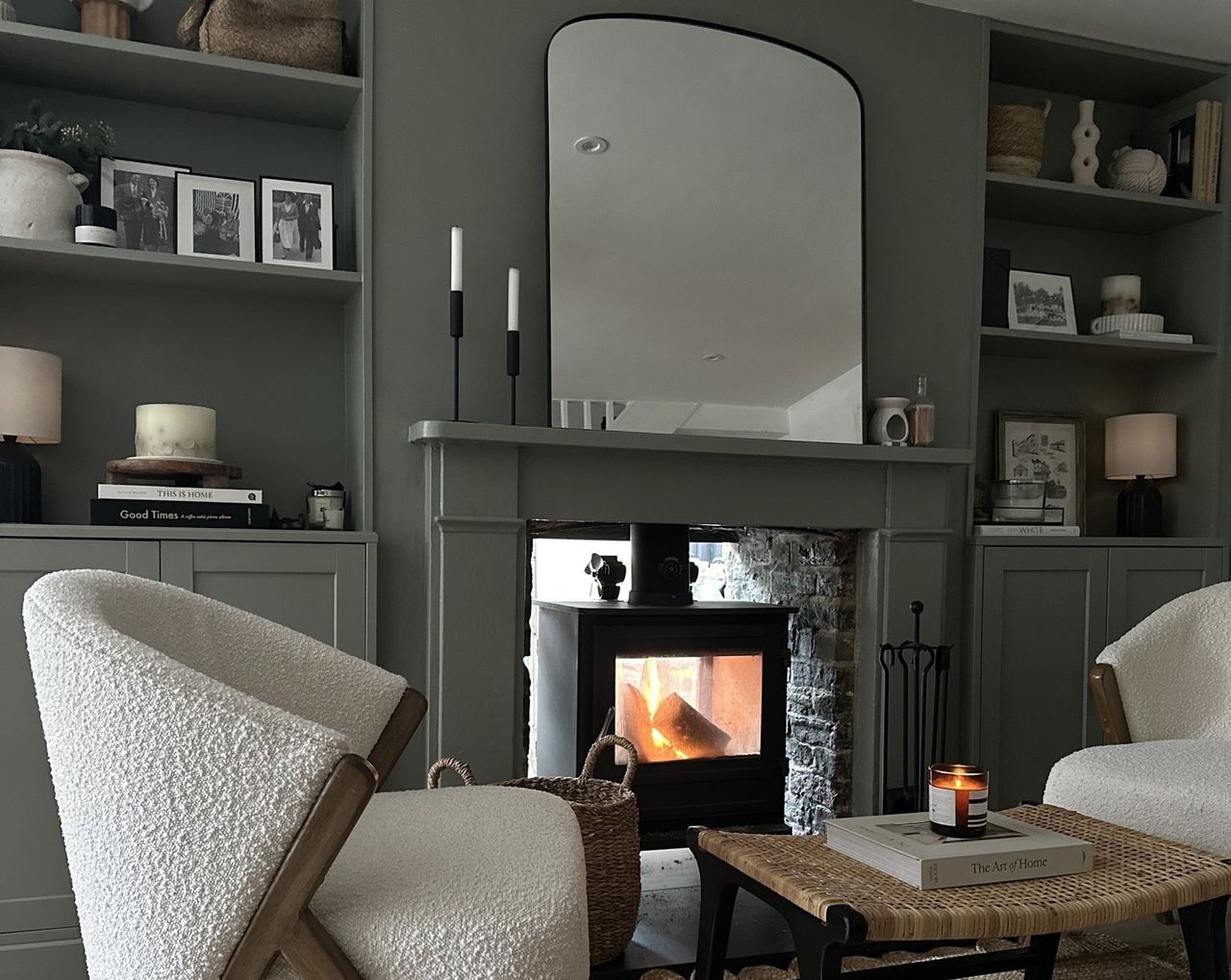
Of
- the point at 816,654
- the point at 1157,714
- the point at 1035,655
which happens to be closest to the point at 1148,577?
the point at 1035,655

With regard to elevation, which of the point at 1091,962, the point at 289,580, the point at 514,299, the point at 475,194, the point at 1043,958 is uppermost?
the point at 475,194

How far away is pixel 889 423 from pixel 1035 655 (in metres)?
0.85

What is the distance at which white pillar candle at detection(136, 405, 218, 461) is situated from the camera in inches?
95.0

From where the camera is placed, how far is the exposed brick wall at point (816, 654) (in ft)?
9.88

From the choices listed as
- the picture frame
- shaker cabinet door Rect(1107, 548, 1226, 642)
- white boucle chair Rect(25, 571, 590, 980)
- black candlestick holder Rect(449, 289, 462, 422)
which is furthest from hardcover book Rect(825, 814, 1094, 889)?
the picture frame

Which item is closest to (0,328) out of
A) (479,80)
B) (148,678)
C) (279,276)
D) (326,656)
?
(279,276)

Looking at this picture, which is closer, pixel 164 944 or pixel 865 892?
pixel 164 944

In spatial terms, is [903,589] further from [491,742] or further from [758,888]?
[758,888]

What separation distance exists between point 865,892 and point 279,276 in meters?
1.89

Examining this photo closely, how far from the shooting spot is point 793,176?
2.89 m

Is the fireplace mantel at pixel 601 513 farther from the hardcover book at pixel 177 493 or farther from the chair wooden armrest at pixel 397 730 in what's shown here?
the chair wooden armrest at pixel 397 730

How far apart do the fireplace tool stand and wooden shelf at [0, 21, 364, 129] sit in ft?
6.53

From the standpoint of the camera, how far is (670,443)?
2627 millimetres

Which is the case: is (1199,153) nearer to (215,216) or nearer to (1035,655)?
A: (1035,655)
